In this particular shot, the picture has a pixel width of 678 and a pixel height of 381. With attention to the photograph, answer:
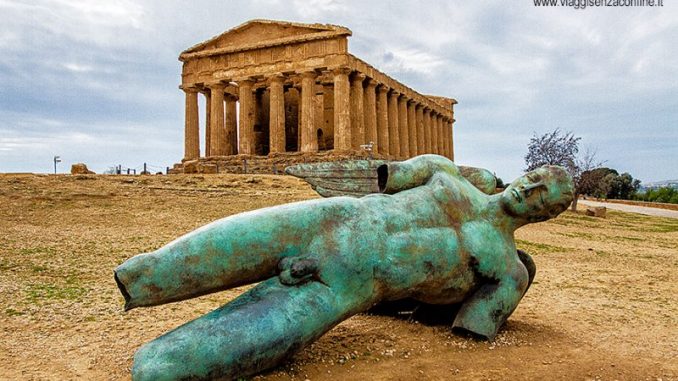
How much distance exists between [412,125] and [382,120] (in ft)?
21.8

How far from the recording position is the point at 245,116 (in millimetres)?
34500

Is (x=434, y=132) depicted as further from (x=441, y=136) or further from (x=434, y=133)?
(x=441, y=136)

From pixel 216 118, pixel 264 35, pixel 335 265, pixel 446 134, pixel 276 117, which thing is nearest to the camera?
pixel 335 265

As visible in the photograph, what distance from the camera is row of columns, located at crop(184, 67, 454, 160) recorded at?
3241cm

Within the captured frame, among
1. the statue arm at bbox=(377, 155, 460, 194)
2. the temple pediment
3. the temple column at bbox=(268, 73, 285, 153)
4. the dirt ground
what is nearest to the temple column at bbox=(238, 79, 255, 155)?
the temple column at bbox=(268, 73, 285, 153)

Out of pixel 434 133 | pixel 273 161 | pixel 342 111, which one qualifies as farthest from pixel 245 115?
pixel 434 133

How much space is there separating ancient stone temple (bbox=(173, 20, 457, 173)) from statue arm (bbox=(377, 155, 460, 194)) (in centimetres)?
2431

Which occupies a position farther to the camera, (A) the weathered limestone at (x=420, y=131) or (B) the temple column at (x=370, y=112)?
(A) the weathered limestone at (x=420, y=131)

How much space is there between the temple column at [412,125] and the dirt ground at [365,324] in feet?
96.5

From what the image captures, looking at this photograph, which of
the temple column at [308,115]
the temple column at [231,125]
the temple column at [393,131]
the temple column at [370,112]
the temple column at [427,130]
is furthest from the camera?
the temple column at [427,130]

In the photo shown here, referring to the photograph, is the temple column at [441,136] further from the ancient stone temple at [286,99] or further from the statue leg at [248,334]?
the statue leg at [248,334]

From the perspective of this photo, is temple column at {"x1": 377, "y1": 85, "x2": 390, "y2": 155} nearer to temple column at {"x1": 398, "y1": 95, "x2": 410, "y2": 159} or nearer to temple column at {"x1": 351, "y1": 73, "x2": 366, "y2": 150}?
temple column at {"x1": 351, "y1": 73, "x2": 366, "y2": 150}

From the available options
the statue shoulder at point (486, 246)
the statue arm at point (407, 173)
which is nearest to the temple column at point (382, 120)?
the statue arm at point (407, 173)

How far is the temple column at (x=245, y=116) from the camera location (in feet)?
114
